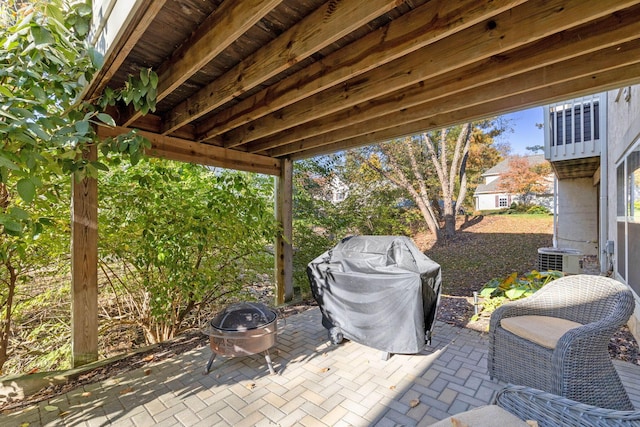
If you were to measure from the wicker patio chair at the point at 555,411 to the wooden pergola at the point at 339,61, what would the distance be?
1.81 m

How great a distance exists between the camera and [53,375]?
248 centimetres

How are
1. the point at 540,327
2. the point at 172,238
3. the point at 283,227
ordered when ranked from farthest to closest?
the point at 283,227, the point at 172,238, the point at 540,327

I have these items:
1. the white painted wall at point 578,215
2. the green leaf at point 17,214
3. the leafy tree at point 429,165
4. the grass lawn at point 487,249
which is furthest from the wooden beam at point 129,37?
the white painted wall at point 578,215

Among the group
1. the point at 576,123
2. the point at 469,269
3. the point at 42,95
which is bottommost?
the point at 469,269

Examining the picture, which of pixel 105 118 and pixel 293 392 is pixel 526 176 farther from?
pixel 105 118

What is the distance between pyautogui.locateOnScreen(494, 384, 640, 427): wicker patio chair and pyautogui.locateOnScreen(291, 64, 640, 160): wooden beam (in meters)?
2.20

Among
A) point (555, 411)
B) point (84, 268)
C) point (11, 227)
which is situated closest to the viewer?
point (555, 411)

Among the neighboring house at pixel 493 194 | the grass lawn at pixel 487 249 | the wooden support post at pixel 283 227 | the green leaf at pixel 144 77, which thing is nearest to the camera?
the green leaf at pixel 144 77

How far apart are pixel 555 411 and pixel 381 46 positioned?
2104mm

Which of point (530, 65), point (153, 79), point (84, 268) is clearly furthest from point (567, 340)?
point (84, 268)

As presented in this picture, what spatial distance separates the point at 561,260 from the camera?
4.90m

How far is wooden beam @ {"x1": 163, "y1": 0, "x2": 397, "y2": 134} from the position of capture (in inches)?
56.9

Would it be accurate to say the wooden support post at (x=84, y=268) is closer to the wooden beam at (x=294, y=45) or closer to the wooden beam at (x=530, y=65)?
the wooden beam at (x=294, y=45)

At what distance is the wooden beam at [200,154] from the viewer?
3.10 meters
